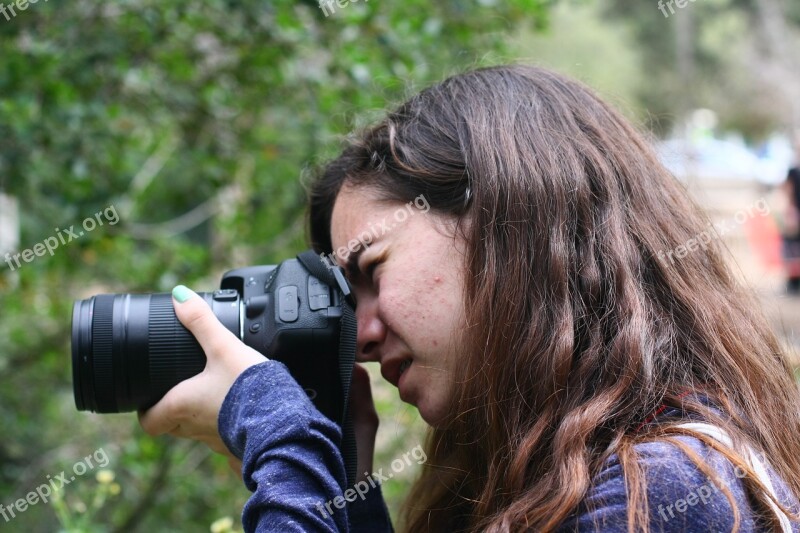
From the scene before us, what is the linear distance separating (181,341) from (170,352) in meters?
0.03

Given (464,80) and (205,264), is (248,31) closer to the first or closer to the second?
(205,264)

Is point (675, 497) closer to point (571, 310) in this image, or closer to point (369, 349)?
point (571, 310)

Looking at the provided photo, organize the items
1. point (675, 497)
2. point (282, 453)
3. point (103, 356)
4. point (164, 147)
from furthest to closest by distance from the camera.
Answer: point (164, 147) < point (103, 356) < point (282, 453) < point (675, 497)

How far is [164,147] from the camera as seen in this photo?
11.5 ft

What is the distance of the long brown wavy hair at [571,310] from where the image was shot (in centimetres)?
115

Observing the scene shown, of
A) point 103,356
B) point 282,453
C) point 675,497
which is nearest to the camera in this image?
point 675,497

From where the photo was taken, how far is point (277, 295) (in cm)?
147

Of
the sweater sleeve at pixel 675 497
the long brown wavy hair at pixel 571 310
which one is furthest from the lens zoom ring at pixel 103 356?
the sweater sleeve at pixel 675 497

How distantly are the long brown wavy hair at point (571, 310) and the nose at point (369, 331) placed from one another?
18cm

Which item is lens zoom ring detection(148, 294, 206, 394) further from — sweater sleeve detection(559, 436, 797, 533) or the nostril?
sweater sleeve detection(559, 436, 797, 533)

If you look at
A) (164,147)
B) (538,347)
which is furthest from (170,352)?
(164,147)

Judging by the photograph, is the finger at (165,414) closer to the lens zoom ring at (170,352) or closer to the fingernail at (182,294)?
the lens zoom ring at (170,352)

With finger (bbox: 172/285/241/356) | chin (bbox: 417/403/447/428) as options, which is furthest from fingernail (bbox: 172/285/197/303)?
chin (bbox: 417/403/447/428)

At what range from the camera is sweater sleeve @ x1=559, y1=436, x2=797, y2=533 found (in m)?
1.03
